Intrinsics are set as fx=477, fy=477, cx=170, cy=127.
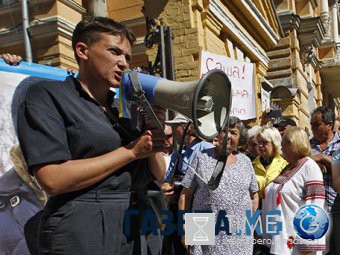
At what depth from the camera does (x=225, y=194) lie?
3566mm

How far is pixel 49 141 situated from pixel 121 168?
0.31 meters

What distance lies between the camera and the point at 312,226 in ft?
12.1

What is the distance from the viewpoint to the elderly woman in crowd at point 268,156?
4672mm

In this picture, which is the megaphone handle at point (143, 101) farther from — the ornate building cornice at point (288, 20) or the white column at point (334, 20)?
the white column at point (334, 20)

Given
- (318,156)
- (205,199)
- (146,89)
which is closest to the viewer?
(146,89)

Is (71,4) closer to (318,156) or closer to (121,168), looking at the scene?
(318,156)

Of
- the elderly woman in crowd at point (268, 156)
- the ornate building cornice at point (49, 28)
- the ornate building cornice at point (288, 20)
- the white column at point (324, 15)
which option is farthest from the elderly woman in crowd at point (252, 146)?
the white column at point (324, 15)

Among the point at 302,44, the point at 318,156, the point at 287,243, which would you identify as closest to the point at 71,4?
the point at 318,156

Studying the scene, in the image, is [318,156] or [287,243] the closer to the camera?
[287,243]

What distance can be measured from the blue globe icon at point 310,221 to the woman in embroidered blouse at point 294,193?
0.03 metres

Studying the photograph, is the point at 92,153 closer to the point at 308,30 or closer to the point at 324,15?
the point at 308,30

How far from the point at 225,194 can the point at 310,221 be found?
0.72 m

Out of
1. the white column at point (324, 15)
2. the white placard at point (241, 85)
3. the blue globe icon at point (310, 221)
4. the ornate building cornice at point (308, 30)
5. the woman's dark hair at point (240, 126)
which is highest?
the white column at point (324, 15)

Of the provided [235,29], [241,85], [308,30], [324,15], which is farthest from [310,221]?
[324,15]
